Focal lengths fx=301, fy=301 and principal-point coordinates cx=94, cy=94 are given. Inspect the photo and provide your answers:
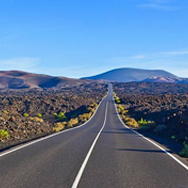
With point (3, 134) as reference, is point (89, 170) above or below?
above

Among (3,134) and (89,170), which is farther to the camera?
(3,134)

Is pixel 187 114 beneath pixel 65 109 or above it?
above

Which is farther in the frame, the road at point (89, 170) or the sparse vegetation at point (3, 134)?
the sparse vegetation at point (3, 134)

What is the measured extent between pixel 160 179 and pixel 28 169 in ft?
13.1

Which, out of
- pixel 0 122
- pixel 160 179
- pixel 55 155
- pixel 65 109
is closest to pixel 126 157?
pixel 55 155

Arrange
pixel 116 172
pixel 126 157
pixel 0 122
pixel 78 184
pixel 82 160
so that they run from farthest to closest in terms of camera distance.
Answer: pixel 0 122
pixel 126 157
pixel 82 160
pixel 116 172
pixel 78 184

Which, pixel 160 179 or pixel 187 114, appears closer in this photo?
pixel 160 179

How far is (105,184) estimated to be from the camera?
25.3 feet

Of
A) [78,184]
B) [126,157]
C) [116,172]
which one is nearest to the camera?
[78,184]

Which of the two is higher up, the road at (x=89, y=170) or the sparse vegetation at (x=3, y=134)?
the road at (x=89, y=170)

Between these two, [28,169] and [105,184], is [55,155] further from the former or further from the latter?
[105,184]

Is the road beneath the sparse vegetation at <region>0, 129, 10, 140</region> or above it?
above

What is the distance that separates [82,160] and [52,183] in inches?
134

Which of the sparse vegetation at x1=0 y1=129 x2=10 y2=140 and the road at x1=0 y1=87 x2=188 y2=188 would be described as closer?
the road at x1=0 y1=87 x2=188 y2=188
